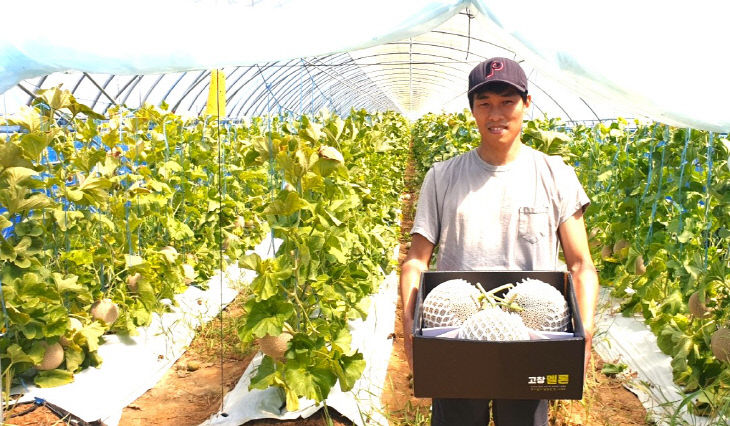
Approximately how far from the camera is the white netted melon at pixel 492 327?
153 cm

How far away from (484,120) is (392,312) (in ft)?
11.3

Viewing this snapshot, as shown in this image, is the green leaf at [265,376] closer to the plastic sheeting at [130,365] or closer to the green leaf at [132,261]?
the plastic sheeting at [130,365]

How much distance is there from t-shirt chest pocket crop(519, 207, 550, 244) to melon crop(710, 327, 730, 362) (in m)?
1.89

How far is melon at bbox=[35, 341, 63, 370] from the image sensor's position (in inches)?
139

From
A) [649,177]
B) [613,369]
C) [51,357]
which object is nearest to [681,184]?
[649,177]

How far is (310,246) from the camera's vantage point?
3.12 meters

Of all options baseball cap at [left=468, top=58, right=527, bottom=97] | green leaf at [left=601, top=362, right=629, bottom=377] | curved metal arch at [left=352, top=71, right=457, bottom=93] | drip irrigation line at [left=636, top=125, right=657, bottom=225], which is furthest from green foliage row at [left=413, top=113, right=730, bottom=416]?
curved metal arch at [left=352, top=71, right=457, bottom=93]

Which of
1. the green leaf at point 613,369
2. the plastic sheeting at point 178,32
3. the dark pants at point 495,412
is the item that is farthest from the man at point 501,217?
the green leaf at point 613,369

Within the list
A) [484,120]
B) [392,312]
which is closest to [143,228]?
[392,312]

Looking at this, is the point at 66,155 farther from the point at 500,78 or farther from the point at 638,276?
the point at 638,276

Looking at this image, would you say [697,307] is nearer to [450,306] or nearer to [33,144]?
[450,306]

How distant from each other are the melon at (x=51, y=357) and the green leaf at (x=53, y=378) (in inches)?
1.4

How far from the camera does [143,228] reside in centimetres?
543

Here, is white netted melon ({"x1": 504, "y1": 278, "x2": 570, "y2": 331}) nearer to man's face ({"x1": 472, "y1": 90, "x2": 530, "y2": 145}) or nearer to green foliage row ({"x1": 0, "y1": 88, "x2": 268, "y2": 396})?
man's face ({"x1": 472, "y1": 90, "x2": 530, "y2": 145})
